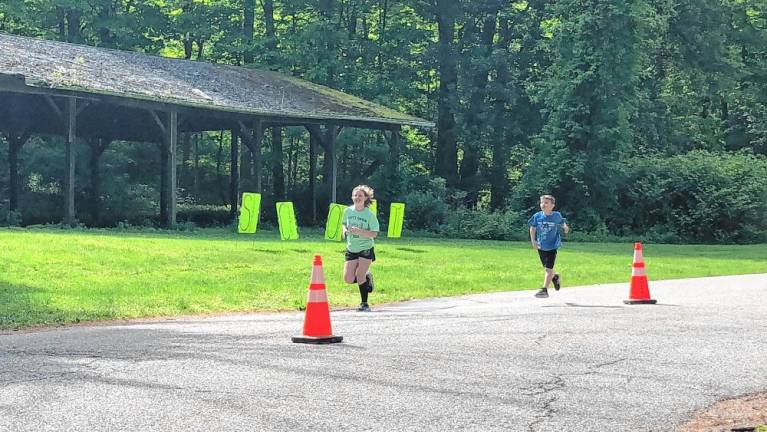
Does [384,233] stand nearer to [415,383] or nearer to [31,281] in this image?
[31,281]

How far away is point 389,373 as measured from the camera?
28.5 feet

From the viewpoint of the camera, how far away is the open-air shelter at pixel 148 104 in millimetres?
31188

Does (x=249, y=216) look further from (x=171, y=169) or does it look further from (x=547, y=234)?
(x=547, y=234)

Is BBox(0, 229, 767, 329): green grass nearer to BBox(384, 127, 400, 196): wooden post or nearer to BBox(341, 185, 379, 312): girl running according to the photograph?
BBox(341, 185, 379, 312): girl running

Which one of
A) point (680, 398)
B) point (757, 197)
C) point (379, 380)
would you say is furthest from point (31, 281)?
point (757, 197)

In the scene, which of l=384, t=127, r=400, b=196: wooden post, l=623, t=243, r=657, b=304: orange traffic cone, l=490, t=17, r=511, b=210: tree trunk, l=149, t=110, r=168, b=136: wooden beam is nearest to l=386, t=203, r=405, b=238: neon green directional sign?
l=384, t=127, r=400, b=196: wooden post

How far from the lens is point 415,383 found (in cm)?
825

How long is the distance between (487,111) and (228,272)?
3140cm

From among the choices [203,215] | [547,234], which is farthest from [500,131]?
[547,234]

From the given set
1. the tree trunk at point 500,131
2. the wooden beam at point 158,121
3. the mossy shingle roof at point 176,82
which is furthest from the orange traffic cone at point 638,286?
the tree trunk at point 500,131

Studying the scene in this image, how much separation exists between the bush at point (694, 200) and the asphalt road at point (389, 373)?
29.4 metres

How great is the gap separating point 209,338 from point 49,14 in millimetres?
43835

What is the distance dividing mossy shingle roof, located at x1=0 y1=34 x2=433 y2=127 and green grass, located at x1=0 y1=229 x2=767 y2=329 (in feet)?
15.6

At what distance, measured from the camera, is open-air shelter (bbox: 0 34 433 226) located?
31.2m
